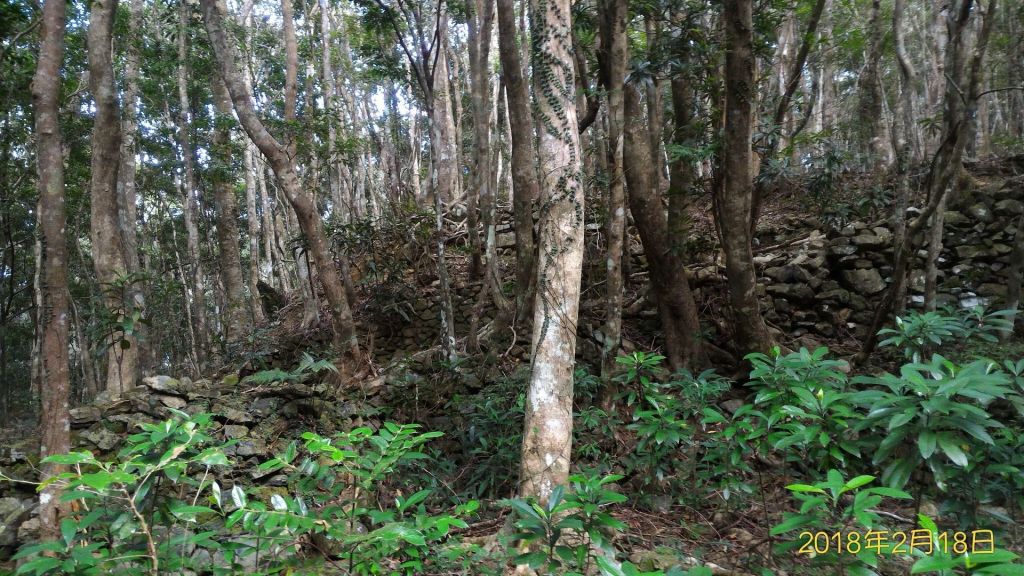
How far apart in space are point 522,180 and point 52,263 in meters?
4.39

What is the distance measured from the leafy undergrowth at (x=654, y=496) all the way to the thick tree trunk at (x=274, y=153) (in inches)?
56.7

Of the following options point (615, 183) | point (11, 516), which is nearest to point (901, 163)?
point (615, 183)

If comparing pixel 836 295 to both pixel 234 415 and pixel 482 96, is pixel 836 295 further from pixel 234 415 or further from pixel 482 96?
pixel 234 415

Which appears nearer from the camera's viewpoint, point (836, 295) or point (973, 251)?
point (973, 251)

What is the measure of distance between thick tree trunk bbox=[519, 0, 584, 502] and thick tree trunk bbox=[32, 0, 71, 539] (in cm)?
293

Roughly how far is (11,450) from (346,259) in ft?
14.8

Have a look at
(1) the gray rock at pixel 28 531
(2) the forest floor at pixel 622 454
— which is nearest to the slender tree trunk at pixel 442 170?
(2) the forest floor at pixel 622 454

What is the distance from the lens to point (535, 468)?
3.33 metres

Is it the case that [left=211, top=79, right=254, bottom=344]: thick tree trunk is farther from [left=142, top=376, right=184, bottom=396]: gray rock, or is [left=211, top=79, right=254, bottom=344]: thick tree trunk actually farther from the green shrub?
the green shrub

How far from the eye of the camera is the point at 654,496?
14.4 ft

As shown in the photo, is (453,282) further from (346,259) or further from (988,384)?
(988,384)

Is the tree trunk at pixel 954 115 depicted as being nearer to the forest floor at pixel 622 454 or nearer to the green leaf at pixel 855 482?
the forest floor at pixel 622 454

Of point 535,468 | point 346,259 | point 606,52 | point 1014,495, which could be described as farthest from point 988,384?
point 346,259

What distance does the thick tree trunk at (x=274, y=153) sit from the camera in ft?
19.2
